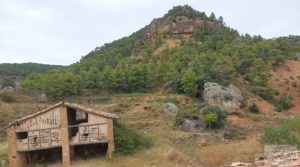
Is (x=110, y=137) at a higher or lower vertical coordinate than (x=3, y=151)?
higher

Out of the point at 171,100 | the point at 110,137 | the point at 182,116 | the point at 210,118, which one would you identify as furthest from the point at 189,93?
the point at 110,137

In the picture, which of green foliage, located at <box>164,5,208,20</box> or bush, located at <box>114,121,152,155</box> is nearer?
bush, located at <box>114,121,152,155</box>

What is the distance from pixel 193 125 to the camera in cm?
3669

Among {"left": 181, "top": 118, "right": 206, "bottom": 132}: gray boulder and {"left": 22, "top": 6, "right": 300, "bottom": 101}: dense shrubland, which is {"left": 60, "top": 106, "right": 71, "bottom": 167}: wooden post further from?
{"left": 22, "top": 6, "right": 300, "bottom": 101}: dense shrubland

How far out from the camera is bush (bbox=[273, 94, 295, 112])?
50.6 meters

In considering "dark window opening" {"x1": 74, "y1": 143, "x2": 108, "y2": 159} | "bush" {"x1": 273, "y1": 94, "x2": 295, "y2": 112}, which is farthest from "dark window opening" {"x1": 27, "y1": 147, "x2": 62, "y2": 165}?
"bush" {"x1": 273, "y1": 94, "x2": 295, "y2": 112}

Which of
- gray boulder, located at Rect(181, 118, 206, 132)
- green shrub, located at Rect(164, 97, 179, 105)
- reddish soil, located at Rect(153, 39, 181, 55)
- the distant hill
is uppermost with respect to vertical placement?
reddish soil, located at Rect(153, 39, 181, 55)

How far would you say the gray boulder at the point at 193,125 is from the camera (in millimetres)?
36188

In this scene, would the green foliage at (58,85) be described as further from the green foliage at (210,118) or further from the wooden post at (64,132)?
the wooden post at (64,132)

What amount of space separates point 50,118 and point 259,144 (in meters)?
11.8

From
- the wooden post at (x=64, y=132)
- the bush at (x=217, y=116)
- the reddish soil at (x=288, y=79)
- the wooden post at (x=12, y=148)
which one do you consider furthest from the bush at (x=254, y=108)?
the wooden post at (x=12, y=148)

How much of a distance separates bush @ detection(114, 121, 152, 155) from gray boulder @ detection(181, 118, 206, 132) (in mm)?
9781

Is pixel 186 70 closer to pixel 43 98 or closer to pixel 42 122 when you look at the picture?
pixel 43 98

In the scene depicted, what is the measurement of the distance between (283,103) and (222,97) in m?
9.82
